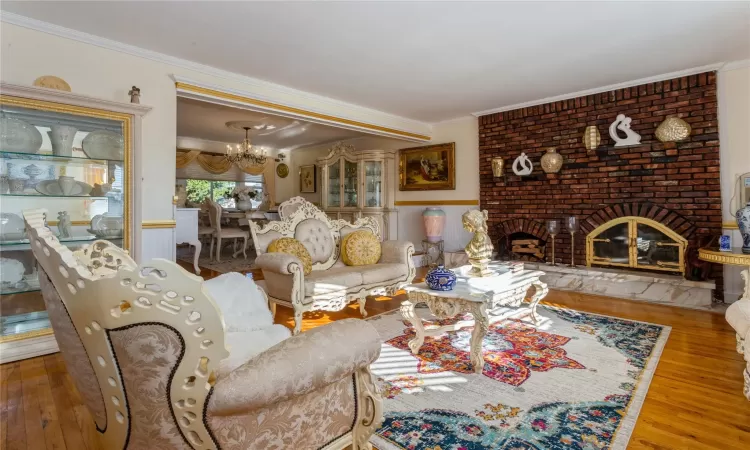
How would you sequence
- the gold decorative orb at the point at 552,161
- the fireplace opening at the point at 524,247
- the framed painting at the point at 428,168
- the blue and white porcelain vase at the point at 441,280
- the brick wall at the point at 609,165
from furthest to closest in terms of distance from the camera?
the framed painting at the point at 428,168 < the fireplace opening at the point at 524,247 < the gold decorative orb at the point at 552,161 < the brick wall at the point at 609,165 < the blue and white porcelain vase at the point at 441,280

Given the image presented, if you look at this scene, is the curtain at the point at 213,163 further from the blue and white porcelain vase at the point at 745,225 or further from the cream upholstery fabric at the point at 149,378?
the blue and white porcelain vase at the point at 745,225

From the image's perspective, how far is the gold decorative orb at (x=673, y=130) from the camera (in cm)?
411

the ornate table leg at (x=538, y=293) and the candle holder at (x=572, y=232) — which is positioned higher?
the candle holder at (x=572, y=232)

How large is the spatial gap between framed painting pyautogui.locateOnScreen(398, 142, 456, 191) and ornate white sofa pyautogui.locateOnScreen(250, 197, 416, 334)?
2377mm

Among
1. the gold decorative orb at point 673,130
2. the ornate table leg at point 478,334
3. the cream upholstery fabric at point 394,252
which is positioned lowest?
the ornate table leg at point 478,334

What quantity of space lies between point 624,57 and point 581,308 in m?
2.45

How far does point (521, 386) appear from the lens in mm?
2188

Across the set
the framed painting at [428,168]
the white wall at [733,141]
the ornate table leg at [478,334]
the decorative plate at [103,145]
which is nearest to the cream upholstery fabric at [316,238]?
the decorative plate at [103,145]

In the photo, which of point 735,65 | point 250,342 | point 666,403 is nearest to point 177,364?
point 250,342

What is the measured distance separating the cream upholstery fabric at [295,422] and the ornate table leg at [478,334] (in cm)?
128

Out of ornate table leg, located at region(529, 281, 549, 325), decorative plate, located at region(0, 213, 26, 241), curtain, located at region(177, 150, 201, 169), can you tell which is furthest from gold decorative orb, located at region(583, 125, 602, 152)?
curtain, located at region(177, 150, 201, 169)

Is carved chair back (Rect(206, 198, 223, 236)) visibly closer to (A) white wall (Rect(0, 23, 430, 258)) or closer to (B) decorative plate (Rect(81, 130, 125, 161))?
(A) white wall (Rect(0, 23, 430, 258))

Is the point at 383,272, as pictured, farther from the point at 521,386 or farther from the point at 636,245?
the point at 636,245

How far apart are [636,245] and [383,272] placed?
3087 mm
